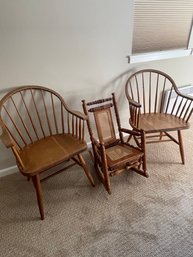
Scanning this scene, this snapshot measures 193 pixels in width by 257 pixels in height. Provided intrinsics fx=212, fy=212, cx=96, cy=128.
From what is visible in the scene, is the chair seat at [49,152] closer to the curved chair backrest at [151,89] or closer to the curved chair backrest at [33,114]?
the curved chair backrest at [33,114]

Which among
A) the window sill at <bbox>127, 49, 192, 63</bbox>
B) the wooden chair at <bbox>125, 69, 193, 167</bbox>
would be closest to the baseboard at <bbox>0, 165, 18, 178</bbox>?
the wooden chair at <bbox>125, 69, 193, 167</bbox>

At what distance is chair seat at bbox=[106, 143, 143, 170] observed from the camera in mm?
1733

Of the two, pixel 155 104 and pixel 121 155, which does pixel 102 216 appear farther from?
pixel 155 104

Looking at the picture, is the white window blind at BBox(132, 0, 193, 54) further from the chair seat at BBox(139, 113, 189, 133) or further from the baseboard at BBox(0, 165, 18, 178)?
the baseboard at BBox(0, 165, 18, 178)

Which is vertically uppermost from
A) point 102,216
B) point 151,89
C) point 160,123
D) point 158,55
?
point 158,55

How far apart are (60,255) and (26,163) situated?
2.14ft

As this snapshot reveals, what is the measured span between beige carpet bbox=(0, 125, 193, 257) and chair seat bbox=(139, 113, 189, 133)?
0.42 m

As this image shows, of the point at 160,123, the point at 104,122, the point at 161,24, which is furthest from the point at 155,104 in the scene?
the point at 161,24

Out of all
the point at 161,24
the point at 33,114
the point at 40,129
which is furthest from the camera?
the point at 161,24

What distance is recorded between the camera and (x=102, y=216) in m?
1.62

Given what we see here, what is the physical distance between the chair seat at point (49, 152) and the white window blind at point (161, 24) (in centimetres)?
115

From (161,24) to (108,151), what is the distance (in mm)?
1402

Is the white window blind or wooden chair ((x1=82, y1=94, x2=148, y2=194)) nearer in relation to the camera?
wooden chair ((x1=82, y1=94, x2=148, y2=194))

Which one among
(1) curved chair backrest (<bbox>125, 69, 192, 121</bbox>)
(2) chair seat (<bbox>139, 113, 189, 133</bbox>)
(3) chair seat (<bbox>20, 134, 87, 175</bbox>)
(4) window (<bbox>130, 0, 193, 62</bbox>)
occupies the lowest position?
(2) chair seat (<bbox>139, 113, 189, 133</bbox>)
